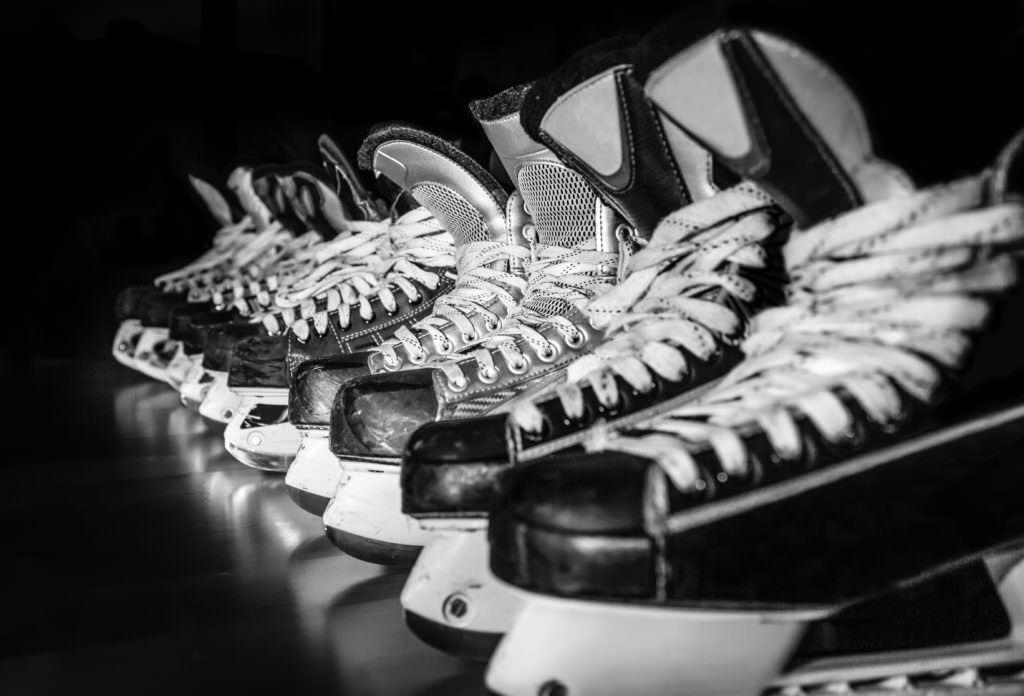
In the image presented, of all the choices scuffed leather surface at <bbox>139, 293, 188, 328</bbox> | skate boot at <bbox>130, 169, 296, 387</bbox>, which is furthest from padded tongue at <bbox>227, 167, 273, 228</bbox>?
scuffed leather surface at <bbox>139, 293, 188, 328</bbox>

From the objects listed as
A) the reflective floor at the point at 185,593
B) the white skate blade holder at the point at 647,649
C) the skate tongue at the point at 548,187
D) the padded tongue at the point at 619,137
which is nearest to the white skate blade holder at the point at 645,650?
the white skate blade holder at the point at 647,649

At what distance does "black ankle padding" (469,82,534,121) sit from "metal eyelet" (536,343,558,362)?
0.25 m

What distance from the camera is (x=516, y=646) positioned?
0.58 metres

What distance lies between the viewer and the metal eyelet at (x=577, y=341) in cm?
96

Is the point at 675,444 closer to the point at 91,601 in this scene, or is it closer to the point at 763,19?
the point at 763,19

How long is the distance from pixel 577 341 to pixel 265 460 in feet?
1.99

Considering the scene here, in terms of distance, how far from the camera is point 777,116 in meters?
0.63

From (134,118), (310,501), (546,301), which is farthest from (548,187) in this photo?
(134,118)

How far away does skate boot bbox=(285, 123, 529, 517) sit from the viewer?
1.13 m

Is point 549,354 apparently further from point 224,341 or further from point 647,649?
point 224,341

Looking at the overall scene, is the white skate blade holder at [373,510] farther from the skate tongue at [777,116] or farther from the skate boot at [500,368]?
the skate tongue at [777,116]

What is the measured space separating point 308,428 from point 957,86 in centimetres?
77

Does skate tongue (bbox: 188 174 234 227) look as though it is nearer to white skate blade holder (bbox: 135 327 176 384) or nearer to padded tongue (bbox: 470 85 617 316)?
white skate blade holder (bbox: 135 327 176 384)

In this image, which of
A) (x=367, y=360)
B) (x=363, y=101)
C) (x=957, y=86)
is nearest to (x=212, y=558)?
(x=367, y=360)
